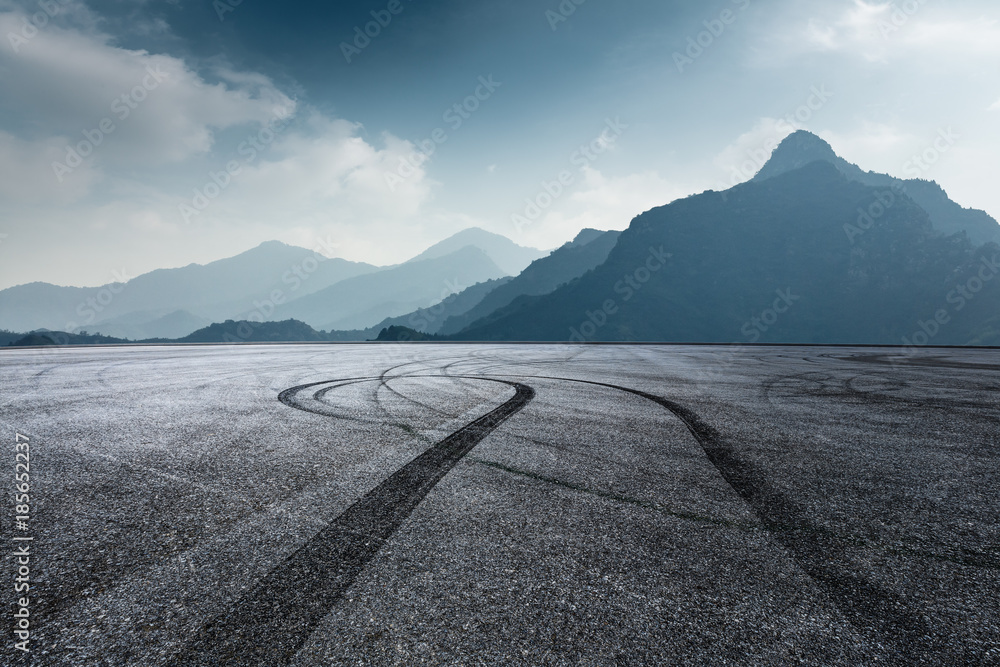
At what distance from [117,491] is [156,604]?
1858 mm

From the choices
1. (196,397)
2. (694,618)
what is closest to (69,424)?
(196,397)

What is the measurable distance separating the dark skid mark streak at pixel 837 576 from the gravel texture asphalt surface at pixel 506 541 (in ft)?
0.04

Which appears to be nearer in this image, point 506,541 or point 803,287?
point 506,541

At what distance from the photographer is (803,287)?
18188 centimetres

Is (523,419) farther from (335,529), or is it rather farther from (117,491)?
(117,491)

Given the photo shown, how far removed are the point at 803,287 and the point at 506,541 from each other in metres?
220

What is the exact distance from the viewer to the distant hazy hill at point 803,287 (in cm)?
16012

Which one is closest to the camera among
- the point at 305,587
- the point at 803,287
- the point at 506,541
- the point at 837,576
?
the point at 305,587

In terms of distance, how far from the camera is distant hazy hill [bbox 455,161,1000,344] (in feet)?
525

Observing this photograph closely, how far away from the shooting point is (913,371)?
1195cm

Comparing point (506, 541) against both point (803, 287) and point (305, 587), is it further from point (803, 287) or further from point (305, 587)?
point (803, 287)

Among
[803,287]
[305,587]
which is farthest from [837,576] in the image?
[803,287]

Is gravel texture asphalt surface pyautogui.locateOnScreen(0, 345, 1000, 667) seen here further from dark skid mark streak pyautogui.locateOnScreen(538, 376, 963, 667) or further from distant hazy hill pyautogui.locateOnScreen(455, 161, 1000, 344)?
distant hazy hill pyautogui.locateOnScreen(455, 161, 1000, 344)

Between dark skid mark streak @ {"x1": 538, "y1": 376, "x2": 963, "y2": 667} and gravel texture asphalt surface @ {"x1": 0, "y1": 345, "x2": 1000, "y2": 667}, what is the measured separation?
0.04 ft
